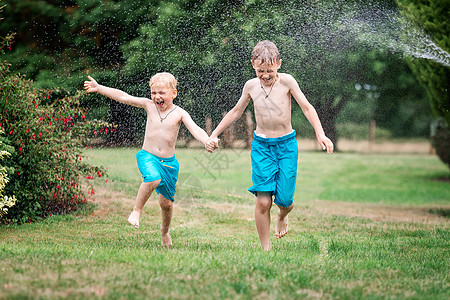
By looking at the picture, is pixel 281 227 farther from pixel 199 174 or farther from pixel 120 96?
pixel 199 174

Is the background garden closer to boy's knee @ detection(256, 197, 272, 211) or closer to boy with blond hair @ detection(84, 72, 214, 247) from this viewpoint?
boy's knee @ detection(256, 197, 272, 211)

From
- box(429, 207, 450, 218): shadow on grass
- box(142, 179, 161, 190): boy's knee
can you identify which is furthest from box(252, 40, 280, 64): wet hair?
box(429, 207, 450, 218): shadow on grass

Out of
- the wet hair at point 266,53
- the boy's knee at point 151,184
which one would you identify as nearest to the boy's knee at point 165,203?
the boy's knee at point 151,184

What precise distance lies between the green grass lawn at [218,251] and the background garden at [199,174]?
0.07ft

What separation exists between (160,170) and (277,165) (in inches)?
41.7

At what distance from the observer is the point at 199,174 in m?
11.9

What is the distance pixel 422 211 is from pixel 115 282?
305 inches

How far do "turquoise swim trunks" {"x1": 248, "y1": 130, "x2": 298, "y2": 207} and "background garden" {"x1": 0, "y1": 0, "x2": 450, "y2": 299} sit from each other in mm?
559

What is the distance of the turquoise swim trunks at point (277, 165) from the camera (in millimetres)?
4633

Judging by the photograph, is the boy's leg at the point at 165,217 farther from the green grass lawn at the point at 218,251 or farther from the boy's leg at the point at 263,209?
the boy's leg at the point at 263,209

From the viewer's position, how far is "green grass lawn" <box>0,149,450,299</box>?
3.28 m

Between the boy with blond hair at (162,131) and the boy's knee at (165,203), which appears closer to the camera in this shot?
the boy with blond hair at (162,131)

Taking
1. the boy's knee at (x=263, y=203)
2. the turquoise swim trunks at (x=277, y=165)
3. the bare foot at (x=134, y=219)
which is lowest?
the bare foot at (x=134, y=219)

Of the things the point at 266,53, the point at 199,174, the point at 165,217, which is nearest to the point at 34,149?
the point at 165,217
